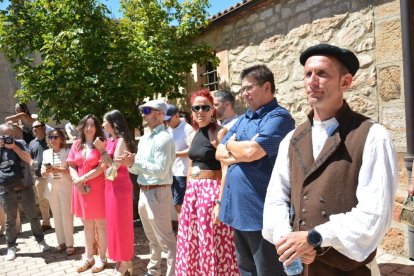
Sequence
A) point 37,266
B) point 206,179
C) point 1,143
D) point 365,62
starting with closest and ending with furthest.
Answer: point 206,179
point 365,62
point 37,266
point 1,143

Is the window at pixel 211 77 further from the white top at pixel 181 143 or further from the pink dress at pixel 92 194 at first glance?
the pink dress at pixel 92 194

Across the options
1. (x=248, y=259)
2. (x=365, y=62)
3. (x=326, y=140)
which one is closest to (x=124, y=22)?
(x=365, y=62)

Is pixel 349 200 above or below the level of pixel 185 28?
below

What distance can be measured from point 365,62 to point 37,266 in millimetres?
5242

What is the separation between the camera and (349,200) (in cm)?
153

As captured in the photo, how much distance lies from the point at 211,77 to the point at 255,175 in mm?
5542

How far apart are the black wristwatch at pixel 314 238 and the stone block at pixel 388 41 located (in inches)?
134

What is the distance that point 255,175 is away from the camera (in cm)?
253

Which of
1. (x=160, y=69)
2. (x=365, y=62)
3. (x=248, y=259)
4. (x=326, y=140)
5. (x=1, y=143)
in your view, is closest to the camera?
(x=326, y=140)

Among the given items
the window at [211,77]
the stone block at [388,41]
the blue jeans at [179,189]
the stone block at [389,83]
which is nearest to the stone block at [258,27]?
the window at [211,77]

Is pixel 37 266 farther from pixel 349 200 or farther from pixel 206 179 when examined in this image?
pixel 349 200

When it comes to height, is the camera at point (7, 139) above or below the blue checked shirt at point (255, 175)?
above

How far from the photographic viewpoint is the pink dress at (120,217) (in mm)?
3934

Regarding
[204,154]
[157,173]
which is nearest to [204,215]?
[204,154]
